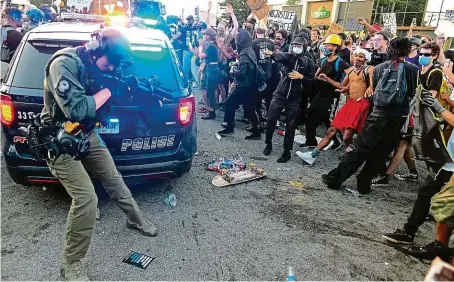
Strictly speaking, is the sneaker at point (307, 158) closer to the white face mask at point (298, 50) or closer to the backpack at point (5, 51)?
the white face mask at point (298, 50)

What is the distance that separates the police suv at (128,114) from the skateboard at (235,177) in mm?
824

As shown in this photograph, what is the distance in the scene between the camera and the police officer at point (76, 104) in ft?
7.68

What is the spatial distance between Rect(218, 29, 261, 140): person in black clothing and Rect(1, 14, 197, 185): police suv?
279 centimetres

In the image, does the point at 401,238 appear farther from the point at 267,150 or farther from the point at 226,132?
the point at 226,132

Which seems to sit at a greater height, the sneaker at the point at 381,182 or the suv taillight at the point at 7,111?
the suv taillight at the point at 7,111

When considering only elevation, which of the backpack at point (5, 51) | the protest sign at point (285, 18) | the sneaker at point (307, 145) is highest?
the protest sign at point (285, 18)

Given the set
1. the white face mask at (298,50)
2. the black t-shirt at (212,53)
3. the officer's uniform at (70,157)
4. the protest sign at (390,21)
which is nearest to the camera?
the officer's uniform at (70,157)

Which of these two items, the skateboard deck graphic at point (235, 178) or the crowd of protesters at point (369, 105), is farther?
the skateboard deck graphic at point (235, 178)

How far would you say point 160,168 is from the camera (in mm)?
3541

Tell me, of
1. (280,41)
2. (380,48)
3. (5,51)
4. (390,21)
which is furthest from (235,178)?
(390,21)

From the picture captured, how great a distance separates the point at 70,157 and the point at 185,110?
Result: 1.36 meters

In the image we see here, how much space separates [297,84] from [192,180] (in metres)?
2.33

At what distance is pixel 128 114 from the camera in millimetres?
3266

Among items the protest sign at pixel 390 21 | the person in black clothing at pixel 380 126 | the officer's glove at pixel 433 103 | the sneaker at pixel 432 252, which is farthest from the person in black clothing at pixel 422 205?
the protest sign at pixel 390 21
